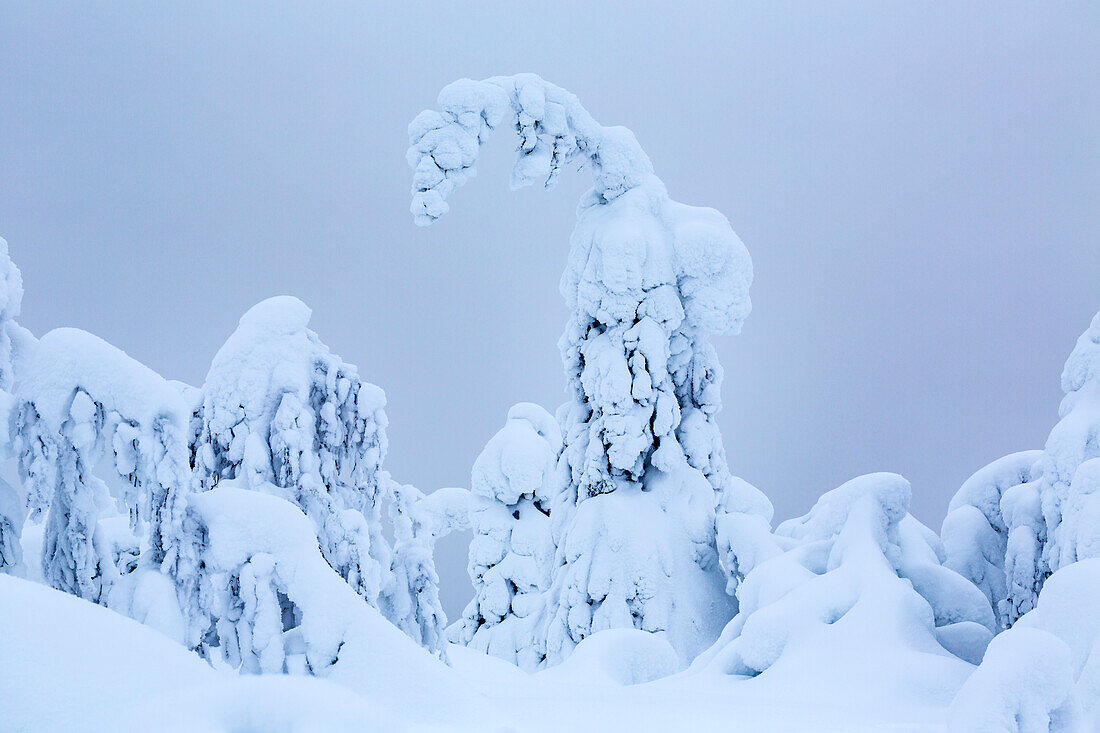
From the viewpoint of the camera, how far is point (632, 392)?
428 inches

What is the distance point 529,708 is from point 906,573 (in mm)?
4650

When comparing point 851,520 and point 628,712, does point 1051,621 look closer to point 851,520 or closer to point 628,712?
point 628,712

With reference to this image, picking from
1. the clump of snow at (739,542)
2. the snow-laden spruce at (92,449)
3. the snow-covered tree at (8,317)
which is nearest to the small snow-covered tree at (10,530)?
the snow-laden spruce at (92,449)

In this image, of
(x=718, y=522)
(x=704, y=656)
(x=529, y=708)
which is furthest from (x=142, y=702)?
(x=718, y=522)

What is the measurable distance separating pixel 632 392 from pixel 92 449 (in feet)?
22.0

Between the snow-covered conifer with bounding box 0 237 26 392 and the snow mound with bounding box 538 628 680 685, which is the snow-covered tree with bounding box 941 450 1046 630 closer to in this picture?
the snow mound with bounding box 538 628 680 685

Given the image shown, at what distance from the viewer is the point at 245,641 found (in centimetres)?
456

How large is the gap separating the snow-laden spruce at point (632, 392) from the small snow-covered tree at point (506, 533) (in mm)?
1364

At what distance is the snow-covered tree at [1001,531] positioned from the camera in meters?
8.84

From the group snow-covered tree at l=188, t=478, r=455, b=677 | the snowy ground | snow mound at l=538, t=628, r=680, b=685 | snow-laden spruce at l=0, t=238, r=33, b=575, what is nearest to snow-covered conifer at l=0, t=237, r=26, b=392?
snow-laden spruce at l=0, t=238, r=33, b=575

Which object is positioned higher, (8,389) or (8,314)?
(8,314)

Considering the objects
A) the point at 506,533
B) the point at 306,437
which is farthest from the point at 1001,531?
the point at 306,437

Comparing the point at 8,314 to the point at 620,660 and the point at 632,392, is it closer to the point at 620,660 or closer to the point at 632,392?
the point at 620,660

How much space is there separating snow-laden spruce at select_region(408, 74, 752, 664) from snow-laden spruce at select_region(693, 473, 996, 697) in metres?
1.15
